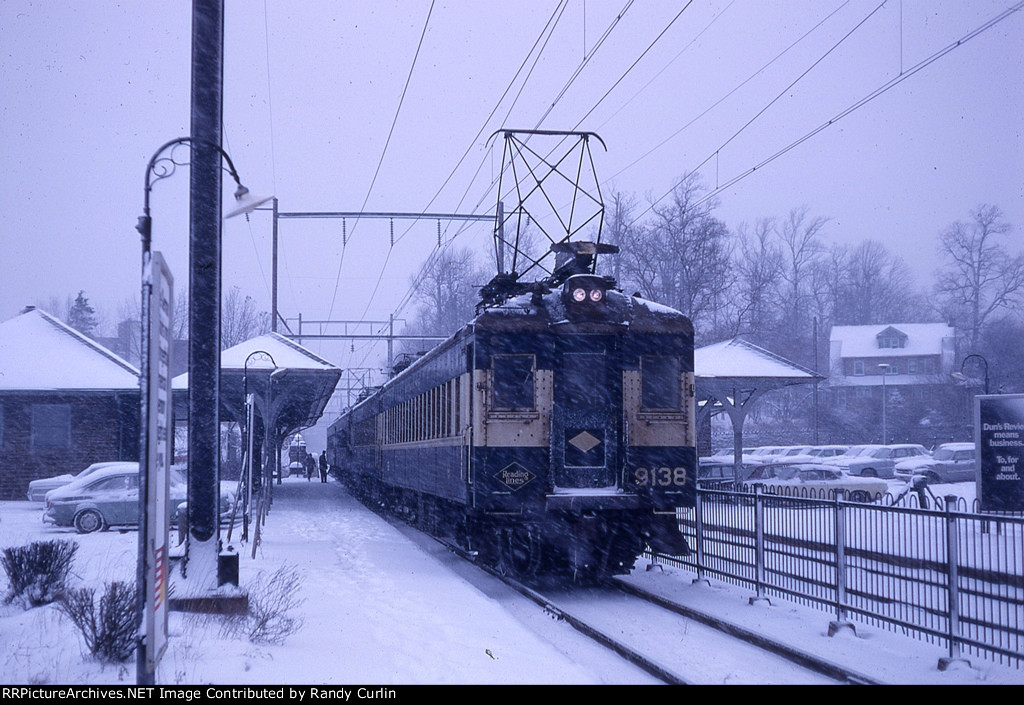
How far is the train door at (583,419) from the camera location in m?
11.7

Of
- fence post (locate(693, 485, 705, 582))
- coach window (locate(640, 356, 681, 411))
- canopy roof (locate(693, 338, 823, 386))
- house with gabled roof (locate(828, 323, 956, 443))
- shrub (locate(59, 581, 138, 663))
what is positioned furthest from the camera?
house with gabled roof (locate(828, 323, 956, 443))

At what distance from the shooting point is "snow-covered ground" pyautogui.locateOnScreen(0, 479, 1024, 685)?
6996 millimetres

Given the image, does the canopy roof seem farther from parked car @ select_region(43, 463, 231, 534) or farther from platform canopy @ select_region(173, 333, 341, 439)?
parked car @ select_region(43, 463, 231, 534)

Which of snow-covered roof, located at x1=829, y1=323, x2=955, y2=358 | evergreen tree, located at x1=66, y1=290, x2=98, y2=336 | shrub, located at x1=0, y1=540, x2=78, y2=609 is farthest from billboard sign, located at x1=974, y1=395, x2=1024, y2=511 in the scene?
evergreen tree, located at x1=66, y1=290, x2=98, y2=336

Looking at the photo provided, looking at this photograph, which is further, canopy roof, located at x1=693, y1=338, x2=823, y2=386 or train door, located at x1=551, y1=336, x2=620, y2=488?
canopy roof, located at x1=693, y1=338, x2=823, y2=386

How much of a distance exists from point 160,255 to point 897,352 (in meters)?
64.8

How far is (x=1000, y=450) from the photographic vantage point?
1587 cm

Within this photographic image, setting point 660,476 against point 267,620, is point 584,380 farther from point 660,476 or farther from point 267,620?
point 267,620

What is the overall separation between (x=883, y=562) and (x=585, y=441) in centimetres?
361

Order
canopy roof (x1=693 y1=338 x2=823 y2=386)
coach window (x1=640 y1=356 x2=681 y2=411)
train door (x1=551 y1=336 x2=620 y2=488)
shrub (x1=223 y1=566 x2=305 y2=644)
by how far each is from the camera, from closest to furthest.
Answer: shrub (x1=223 y1=566 x2=305 y2=644) → train door (x1=551 y1=336 x2=620 y2=488) → coach window (x1=640 y1=356 x2=681 y2=411) → canopy roof (x1=693 y1=338 x2=823 y2=386)

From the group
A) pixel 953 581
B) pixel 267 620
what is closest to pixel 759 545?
pixel 953 581

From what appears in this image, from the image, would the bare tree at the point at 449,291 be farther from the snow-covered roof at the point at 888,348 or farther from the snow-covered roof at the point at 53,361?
the snow-covered roof at the point at 888,348

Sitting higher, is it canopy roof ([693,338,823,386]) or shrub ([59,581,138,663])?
canopy roof ([693,338,823,386])

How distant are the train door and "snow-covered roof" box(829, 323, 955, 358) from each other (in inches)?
2261
